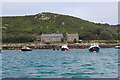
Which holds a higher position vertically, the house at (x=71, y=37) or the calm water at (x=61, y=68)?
the house at (x=71, y=37)

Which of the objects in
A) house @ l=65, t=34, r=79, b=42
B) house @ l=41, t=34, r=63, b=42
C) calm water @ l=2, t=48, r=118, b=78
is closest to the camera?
calm water @ l=2, t=48, r=118, b=78

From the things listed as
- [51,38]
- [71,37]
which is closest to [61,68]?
[51,38]

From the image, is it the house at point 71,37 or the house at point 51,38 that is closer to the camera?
the house at point 51,38

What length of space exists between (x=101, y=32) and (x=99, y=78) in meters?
172

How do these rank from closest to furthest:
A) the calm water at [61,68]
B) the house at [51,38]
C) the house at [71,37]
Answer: the calm water at [61,68] → the house at [51,38] → the house at [71,37]

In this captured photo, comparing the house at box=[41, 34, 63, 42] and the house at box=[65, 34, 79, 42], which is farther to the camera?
the house at box=[65, 34, 79, 42]

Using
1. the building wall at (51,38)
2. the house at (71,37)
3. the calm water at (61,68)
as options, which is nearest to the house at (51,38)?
the building wall at (51,38)

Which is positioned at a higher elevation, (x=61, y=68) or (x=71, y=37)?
(x=71, y=37)

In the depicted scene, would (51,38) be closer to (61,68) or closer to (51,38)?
(51,38)

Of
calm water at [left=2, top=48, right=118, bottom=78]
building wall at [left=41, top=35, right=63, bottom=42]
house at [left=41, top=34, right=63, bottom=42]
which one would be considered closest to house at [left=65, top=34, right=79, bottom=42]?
building wall at [left=41, top=35, right=63, bottom=42]

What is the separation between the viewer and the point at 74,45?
14725 cm

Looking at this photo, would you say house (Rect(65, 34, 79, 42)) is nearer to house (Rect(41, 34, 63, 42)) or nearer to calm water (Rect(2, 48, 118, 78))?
house (Rect(41, 34, 63, 42))

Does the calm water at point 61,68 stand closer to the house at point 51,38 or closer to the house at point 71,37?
the house at point 51,38

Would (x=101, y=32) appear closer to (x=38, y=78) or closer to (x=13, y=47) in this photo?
(x=13, y=47)
